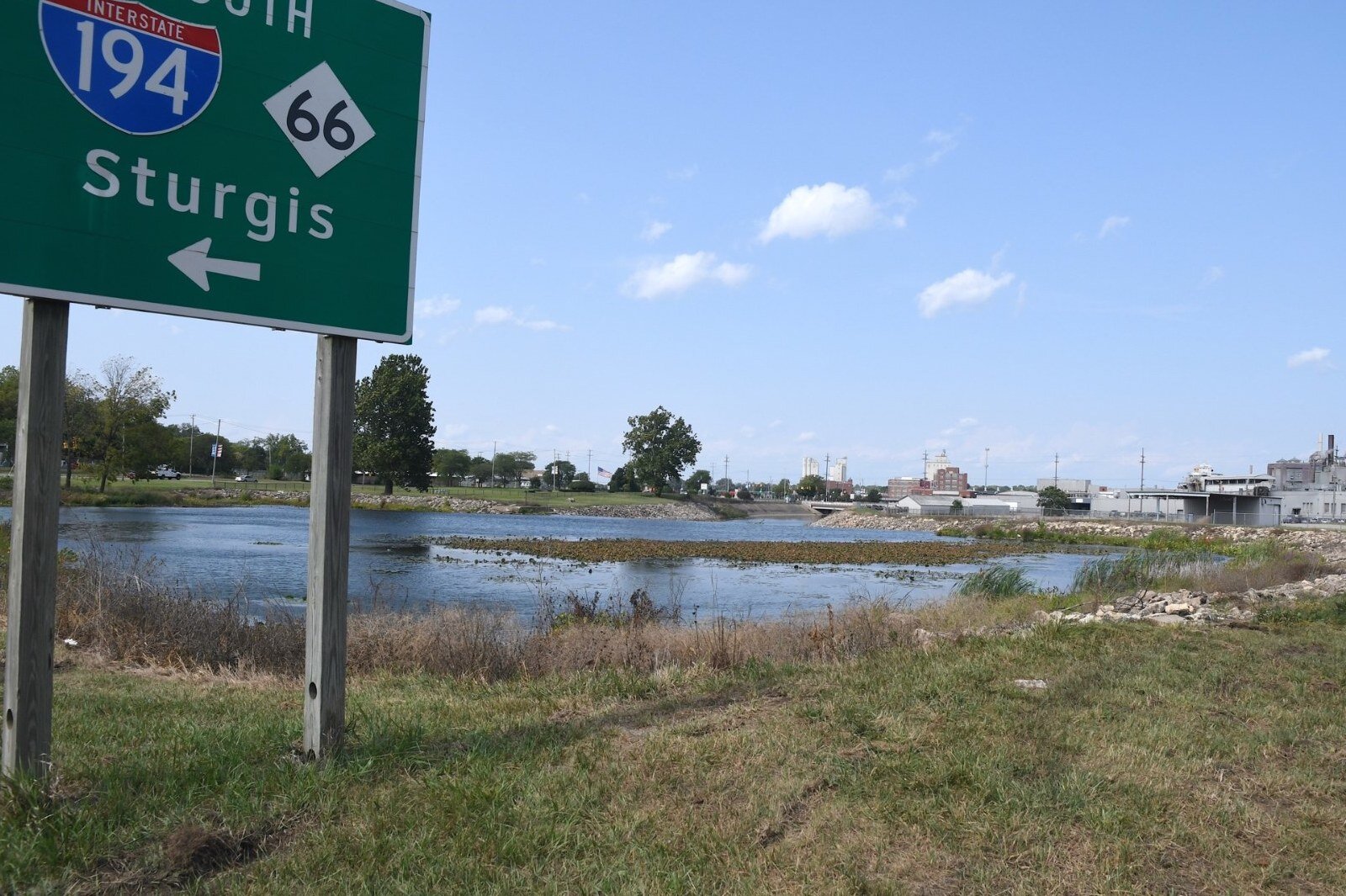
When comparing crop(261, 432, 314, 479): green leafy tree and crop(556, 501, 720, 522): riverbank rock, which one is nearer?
crop(556, 501, 720, 522): riverbank rock

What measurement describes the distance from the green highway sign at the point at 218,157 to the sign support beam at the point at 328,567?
1.49 feet

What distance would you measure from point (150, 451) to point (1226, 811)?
83447 millimetres

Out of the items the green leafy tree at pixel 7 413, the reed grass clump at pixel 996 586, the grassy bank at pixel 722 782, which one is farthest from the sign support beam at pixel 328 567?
the green leafy tree at pixel 7 413

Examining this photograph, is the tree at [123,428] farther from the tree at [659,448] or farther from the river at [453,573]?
the tree at [659,448]

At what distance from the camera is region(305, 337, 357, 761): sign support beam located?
5.03 m

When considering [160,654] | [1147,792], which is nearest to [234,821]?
[1147,792]

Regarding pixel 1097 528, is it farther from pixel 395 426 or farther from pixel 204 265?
pixel 204 265

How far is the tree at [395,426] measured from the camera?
103312 millimetres

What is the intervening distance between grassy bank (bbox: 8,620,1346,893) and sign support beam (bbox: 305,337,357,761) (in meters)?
0.27

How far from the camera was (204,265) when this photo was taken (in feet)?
15.6

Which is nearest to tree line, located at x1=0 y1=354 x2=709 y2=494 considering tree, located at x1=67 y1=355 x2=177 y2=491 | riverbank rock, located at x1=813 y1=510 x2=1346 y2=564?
tree, located at x1=67 y1=355 x2=177 y2=491

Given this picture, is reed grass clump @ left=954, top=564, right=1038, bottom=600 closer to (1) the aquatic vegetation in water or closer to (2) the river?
(2) the river

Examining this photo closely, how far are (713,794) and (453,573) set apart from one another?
27.1 metres

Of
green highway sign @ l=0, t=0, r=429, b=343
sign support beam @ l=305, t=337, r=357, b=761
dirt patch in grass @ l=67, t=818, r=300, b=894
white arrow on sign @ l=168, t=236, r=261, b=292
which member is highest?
green highway sign @ l=0, t=0, r=429, b=343
